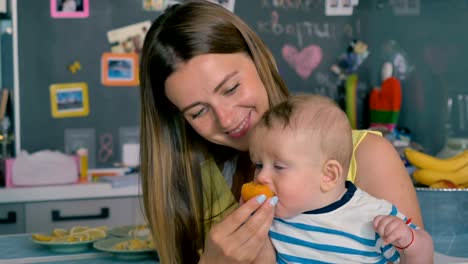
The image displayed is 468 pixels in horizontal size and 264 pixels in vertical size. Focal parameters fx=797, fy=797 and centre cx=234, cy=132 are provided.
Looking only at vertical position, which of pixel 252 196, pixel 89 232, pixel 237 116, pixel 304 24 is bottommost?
pixel 89 232

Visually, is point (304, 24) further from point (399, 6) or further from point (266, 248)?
point (266, 248)

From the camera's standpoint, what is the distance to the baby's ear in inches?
57.5

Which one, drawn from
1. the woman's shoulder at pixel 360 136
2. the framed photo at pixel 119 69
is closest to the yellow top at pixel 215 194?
the woman's shoulder at pixel 360 136

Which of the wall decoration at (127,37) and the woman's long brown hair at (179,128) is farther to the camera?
the wall decoration at (127,37)

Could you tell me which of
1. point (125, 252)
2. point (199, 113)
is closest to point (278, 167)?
point (199, 113)

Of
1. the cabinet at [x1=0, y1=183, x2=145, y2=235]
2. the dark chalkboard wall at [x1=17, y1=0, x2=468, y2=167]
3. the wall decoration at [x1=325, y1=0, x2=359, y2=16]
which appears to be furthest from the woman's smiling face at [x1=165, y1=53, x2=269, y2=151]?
the wall decoration at [x1=325, y1=0, x2=359, y2=16]

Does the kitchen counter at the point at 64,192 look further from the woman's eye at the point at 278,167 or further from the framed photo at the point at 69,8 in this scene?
the woman's eye at the point at 278,167

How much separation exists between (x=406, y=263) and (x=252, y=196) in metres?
0.30

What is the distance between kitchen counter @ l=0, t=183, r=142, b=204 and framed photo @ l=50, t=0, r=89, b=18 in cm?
85

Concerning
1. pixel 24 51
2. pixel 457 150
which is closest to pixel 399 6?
pixel 457 150

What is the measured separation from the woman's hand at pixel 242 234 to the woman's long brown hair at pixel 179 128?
29 centimetres

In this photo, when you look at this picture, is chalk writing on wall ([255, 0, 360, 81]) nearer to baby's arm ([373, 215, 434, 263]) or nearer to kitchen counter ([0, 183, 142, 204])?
kitchen counter ([0, 183, 142, 204])

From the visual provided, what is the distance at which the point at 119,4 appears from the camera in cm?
398

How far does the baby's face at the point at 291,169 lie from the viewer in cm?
145
